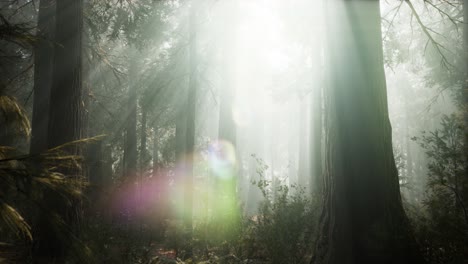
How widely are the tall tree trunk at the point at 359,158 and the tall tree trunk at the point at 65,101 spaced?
4582 millimetres

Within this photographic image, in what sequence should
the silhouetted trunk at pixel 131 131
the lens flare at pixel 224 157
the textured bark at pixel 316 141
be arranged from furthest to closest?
the silhouetted trunk at pixel 131 131
the textured bark at pixel 316 141
the lens flare at pixel 224 157

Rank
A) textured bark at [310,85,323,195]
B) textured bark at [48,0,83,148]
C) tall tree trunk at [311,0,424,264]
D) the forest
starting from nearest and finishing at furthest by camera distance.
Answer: the forest → tall tree trunk at [311,0,424,264] → textured bark at [48,0,83,148] → textured bark at [310,85,323,195]

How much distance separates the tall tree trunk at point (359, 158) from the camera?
457 centimetres

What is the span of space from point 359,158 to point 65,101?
5.47 metres

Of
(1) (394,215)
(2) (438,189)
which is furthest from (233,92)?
(1) (394,215)

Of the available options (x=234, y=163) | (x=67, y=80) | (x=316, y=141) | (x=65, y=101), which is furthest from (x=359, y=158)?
(x=316, y=141)

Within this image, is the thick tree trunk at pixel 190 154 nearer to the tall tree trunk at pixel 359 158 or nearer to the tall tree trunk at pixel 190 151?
the tall tree trunk at pixel 190 151

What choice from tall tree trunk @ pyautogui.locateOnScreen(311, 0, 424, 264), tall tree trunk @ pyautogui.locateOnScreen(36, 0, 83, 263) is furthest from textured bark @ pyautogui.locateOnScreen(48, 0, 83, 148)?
tall tree trunk @ pyautogui.locateOnScreen(311, 0, 424, 264)

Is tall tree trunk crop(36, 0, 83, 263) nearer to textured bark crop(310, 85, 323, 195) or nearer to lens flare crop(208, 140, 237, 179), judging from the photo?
lens flare crop(208, 140, 237, 179)

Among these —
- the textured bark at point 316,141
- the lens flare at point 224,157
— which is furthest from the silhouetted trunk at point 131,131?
the textured bark at point 316,141

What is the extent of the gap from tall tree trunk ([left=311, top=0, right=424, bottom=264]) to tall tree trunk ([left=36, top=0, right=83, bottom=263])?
4.58 m

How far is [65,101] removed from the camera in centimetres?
683

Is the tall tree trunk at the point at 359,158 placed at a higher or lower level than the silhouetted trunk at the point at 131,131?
lower

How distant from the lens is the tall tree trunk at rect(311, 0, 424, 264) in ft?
15.0
